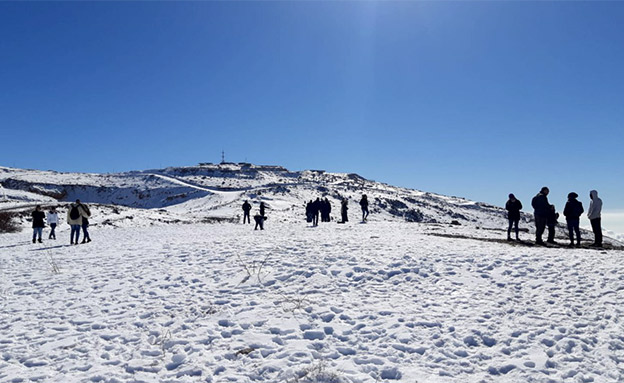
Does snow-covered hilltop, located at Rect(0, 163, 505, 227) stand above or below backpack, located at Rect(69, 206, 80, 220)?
above

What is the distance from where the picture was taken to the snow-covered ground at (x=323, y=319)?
20.0 feet

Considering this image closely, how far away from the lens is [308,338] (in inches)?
281

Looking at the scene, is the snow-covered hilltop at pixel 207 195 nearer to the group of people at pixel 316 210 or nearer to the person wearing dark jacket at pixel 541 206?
the group of people at pixel 316 210

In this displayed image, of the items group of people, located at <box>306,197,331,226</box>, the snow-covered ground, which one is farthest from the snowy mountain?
group of people, located at <box>306,197,331,226</box>

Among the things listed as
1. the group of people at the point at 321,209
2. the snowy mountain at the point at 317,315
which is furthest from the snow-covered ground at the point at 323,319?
the group of people at the point at 321,209

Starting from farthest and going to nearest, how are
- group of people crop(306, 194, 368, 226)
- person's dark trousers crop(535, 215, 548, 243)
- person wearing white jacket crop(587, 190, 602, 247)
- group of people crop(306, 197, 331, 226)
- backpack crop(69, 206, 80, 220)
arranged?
group of people crop(306, 194, 368, 226)
group of people crop(306, 197, 331, 226)
backpack crop(69, 206, 80, 220)
person's dark trousers crop(535, 215, 548, 243)
person wearing white jacket crop(587, 190, 602, 247)

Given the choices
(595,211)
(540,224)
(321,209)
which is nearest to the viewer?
(595,211)

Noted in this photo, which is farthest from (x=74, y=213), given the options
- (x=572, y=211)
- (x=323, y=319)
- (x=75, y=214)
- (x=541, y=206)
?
(x=572, y=211)

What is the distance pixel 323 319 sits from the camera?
789cm

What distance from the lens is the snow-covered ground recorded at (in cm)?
609

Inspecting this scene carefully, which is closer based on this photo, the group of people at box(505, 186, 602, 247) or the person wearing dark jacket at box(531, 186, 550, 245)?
the group of people at box(505, 186, 602, 247)

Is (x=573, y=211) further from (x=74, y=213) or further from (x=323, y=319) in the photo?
(x=74, y=213)

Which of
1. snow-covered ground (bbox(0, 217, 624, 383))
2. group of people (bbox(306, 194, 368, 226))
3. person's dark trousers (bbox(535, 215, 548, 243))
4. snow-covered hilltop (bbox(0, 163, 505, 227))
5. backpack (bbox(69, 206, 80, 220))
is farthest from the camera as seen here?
snow-covered hilltop (bbox(0, 163, 505, 227))

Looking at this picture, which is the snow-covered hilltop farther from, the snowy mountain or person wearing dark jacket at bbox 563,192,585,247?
the snowy mountain
